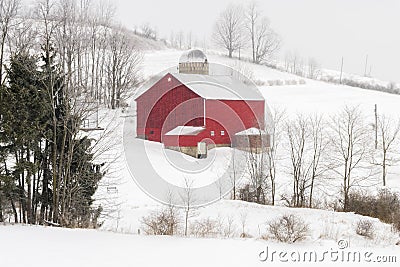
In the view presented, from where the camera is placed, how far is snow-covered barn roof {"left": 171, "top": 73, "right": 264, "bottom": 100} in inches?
987

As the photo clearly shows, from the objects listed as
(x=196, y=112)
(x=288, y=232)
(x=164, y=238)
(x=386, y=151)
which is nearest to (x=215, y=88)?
(x=196, y=112)

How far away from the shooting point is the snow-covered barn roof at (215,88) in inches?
987

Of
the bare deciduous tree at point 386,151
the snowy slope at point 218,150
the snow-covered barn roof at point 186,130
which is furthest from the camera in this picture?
the snow-covered barn roof at point 186,130

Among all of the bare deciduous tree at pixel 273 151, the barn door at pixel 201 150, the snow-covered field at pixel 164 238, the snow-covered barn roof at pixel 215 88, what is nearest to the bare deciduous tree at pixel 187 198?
the snow-covered field at pixel 164 238

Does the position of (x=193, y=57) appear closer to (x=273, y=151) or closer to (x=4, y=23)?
(x=273, y=151)

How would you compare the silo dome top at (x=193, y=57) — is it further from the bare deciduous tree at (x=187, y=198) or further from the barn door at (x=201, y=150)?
the bare deciduous tree at (x=187, y=198)

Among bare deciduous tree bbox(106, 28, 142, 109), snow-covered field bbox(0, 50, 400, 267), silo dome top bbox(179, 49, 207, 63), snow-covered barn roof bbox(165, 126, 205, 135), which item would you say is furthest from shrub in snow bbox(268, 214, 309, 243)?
bare deciduous tree bbox(106, 28, 142, 109)

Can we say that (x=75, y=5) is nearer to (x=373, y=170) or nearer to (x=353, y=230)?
(x=373, y=170)

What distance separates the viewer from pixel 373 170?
21.9 metres

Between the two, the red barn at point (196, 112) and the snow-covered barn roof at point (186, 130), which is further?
the red barn at point (196, 112)

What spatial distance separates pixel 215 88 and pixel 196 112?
317 cm

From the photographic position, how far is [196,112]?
24328 millimetres

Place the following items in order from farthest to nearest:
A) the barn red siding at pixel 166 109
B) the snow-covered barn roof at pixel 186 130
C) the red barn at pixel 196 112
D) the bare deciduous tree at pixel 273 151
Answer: the barn red siding at pixel 166 109
the red barn at pixel 196 112
the snow-covered barn roof at pixel 186 130
the bare deciduous tree at pixel 273 151

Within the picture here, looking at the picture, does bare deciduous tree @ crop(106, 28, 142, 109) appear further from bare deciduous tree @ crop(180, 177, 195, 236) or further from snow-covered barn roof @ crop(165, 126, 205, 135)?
bare deciduous tree @ crop(180, 177, 195, 236)
